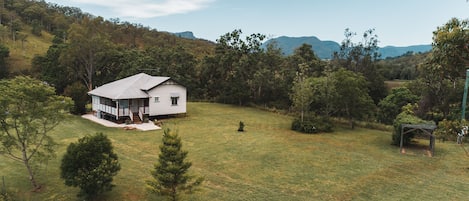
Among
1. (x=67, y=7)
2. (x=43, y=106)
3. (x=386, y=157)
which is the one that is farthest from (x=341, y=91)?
(x=67, y=7)

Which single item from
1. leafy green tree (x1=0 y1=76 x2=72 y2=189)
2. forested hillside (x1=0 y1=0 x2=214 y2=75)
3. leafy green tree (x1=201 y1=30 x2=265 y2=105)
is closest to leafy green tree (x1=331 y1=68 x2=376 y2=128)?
leafy green tree (x1=201 y1=30 x2=265 y2=105)

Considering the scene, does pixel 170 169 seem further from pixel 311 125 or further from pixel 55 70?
pixel 55 70

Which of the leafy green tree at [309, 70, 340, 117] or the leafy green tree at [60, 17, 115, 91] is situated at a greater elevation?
the leafy green tree at [60, 17, 115, 91]

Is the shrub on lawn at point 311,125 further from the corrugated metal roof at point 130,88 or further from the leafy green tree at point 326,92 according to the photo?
the corrugated metal roof at point 130,88

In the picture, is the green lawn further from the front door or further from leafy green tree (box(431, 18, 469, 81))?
leafy green tree (box(431, 18, 469, 81))

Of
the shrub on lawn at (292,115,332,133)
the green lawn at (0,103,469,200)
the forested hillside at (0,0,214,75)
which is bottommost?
the green lawn at (0,103,469,200)

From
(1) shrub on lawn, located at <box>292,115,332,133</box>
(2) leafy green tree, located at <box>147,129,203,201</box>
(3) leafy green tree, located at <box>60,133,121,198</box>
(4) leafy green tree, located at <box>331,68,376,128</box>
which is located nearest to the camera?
(2) leafy green tree, located at <box>147,129,203,201</box>

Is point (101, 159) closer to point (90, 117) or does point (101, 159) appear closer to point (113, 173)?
point (113, 173)
